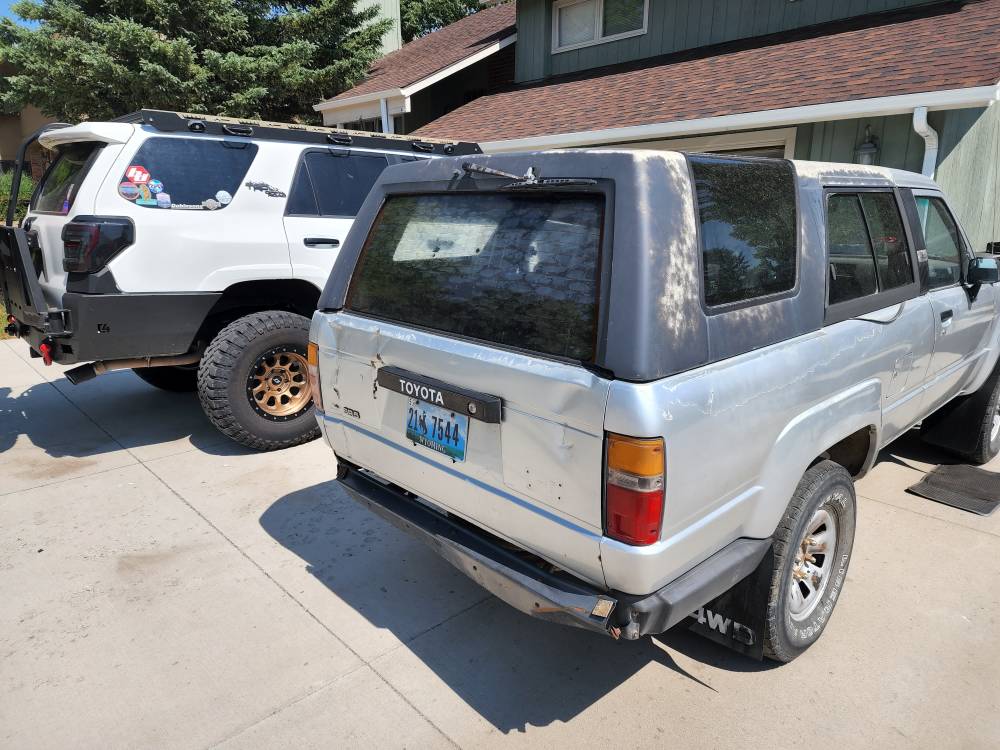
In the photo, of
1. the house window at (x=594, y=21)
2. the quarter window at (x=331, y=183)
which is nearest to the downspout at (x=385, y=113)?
the house window at (x=594, y=21)

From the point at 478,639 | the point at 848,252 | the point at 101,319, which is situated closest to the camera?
the point at 848,252

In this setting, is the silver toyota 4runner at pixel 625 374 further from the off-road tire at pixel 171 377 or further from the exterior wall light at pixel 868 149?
the exterior wall light at pixel 868 149

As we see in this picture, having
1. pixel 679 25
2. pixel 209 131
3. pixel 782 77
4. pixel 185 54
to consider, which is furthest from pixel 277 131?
pixel 185 54

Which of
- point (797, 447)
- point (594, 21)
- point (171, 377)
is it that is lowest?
point (171, 377)

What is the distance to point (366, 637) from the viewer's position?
2.96m

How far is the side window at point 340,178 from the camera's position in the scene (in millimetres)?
5203

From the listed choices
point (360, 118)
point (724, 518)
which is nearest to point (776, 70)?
point (724, 518)

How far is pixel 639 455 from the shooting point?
1.94m

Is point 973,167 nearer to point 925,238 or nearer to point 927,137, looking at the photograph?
point 927,137

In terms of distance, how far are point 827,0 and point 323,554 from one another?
966cm

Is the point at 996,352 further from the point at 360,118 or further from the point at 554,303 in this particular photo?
the point at 360,118

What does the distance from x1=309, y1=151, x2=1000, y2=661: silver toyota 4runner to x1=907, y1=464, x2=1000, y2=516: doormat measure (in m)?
1.41

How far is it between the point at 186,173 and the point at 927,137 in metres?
6.79

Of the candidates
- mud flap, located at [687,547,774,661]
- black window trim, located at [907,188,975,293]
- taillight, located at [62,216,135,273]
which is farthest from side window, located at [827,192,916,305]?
taillight, located at [62,216,135,273]
